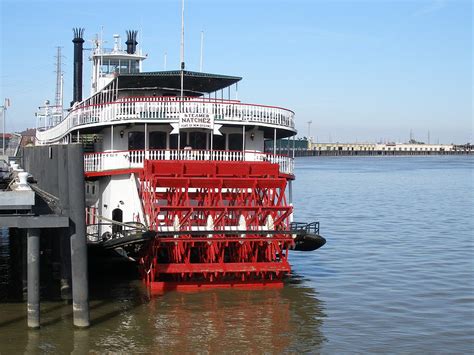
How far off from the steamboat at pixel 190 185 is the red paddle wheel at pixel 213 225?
0.02m

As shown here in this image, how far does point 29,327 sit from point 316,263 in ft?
35.1

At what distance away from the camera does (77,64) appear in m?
34.8

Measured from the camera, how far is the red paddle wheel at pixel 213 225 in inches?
631

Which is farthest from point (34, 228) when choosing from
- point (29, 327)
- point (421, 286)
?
point (421, 286)

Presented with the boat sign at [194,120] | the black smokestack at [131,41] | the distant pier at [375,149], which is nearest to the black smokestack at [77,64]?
the black smokestack at [131,41]

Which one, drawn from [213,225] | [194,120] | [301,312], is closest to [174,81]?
[194,120]

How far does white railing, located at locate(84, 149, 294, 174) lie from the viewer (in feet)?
58.6

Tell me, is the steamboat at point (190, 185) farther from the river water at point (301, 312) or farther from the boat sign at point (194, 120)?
the river water at point (301, 312)

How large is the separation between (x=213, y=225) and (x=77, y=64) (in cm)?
2043

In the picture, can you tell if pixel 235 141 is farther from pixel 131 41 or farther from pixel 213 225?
pixel 131 41

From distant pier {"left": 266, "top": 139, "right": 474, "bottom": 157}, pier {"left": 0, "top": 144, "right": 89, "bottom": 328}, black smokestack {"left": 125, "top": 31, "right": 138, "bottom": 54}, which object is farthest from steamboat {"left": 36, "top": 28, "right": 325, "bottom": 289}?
distant pier {"left": 266, "top": 139, "right": 474, "bottom": 157}

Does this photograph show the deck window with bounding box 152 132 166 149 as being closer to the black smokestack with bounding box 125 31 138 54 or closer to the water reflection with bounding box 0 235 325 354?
the water reflection with bounding box 0 235 325 354

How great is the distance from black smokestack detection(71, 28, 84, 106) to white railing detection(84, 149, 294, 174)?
16.0 metres

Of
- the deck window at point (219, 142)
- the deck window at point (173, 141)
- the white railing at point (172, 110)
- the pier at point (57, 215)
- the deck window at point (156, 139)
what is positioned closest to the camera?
the pier at point (57, 215)
